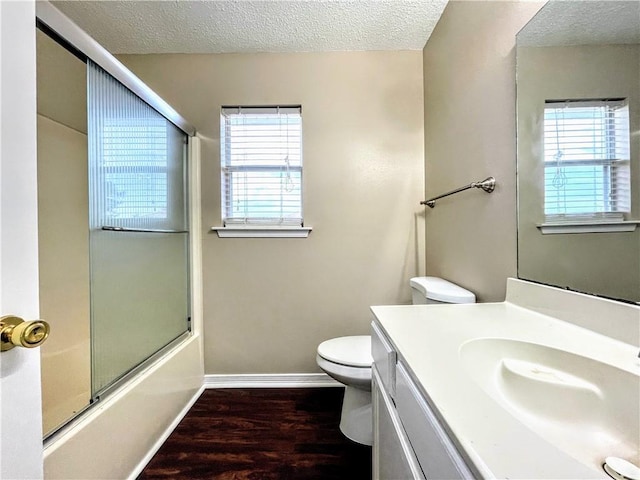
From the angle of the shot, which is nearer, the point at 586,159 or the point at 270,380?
the point at 586,159

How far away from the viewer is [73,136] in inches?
55.0

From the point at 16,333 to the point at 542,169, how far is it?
138 cm

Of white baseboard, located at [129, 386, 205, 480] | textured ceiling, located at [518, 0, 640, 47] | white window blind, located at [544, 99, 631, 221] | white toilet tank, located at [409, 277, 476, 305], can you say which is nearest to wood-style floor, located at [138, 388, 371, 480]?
white baseboard, located at [129, 386, 205, 480]

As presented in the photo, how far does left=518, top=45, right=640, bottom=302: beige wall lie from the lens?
0.63 m

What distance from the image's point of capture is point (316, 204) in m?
1.82

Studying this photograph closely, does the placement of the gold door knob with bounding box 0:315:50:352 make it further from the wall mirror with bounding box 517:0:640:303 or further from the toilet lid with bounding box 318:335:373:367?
the wall mirror with bounding box 517:0:640:303

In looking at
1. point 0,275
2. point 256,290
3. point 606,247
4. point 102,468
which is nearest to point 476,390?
point 606,247

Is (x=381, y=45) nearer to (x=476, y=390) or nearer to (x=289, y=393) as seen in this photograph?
(x=476, y=390)

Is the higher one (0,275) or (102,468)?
(0,275)

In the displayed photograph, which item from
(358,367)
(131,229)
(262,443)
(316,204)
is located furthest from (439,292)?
(131,229)

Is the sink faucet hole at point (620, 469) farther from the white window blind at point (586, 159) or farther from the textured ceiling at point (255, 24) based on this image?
the textured ceiling at point (255, 24)

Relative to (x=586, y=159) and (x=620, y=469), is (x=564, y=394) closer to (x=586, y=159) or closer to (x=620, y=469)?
(x=620, y=469)

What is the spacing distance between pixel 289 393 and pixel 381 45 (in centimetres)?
235

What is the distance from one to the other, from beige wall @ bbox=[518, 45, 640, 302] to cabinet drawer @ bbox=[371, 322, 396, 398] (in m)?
0.57
